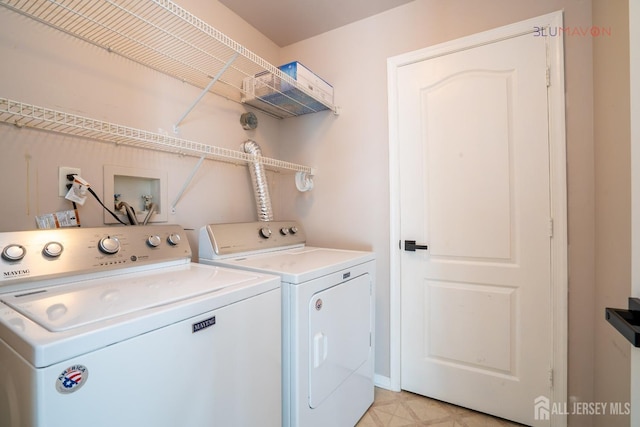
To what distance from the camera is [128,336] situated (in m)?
0.67

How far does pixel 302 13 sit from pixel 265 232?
1.54 metres

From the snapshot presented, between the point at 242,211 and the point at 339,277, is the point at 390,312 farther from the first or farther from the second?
the point at 242,211

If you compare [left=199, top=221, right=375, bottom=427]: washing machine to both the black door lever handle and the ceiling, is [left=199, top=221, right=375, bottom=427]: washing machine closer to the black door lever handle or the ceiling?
the black door lever handle

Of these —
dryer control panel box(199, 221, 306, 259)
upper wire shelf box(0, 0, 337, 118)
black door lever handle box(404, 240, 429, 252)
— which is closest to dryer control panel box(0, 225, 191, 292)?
dryer control panel box(199, 221, 306, 259)

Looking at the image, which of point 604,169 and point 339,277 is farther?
point 339,277

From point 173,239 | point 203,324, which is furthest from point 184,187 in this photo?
point 203,324

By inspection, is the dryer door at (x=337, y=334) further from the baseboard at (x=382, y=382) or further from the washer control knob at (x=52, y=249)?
the washer control knob at (x=52, y=249)

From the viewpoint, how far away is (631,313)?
704 millimetres

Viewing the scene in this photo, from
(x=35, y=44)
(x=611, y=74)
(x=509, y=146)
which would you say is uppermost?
(x=35, y=44)

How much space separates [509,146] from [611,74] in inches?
19.7

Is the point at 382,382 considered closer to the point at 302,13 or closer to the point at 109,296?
the point at 109,296

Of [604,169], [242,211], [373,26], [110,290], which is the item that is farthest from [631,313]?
[373,26]

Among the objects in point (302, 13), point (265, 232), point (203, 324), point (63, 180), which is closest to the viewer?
point (203, 324)

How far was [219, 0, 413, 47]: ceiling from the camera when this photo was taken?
1899 millimetres
